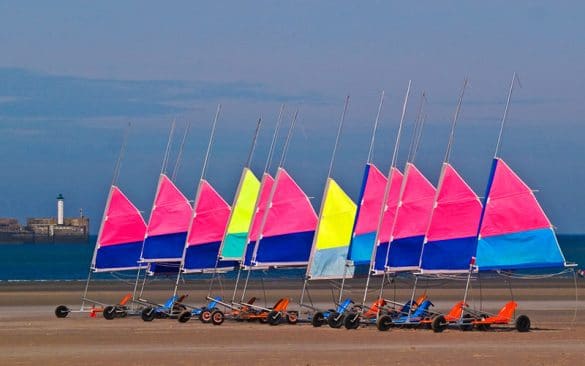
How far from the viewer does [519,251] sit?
39062mm

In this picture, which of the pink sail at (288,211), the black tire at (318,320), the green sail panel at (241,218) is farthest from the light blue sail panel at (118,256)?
the black tire at (318,320)

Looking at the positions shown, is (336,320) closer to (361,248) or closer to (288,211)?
(361,248)

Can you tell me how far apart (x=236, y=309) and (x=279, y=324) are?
1.81 metres

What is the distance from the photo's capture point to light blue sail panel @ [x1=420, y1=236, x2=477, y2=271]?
39.8 metres

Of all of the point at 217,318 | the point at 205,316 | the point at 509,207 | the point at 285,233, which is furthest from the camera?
the point at 285,233

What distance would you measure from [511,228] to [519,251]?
1.98 feet

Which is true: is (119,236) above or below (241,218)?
below

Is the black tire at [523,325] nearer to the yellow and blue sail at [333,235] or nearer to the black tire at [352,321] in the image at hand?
the black tire at [352,321]

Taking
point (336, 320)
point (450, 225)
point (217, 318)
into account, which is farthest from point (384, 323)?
point (217, 318)

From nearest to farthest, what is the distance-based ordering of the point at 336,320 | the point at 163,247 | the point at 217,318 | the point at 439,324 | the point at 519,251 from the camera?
1. the point at 439,324
2. the point at 519,251
3. the point at 336,320
4. the point at 217,318
5. the point at 163,247

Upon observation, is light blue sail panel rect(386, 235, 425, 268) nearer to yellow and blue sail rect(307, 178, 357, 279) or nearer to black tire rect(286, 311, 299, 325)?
yellow and blue sail rect(307, 178, 357, 279)

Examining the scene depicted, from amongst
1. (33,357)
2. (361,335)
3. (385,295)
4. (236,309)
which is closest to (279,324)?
(236,309)

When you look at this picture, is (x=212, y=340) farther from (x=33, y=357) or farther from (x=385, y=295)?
(x=385, y=295)

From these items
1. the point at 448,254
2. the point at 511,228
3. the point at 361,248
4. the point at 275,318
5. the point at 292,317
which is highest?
the point at 511,228
